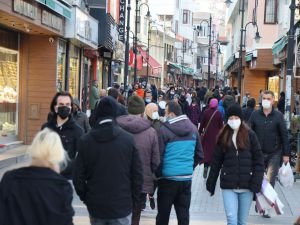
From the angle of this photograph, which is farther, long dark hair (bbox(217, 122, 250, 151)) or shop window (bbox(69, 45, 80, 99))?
shop window (bbox(69, 45, 80, 99))

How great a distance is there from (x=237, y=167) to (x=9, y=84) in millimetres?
11285

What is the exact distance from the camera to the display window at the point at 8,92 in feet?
54.9

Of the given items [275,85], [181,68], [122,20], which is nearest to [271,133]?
[122,20]

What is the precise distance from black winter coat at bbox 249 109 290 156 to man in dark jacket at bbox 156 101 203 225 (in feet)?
8.19

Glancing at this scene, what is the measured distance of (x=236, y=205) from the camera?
7332 millimetres

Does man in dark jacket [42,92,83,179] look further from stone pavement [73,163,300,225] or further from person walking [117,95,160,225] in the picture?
stone pavement [73,163,300,225]

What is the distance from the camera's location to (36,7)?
14.9 meters

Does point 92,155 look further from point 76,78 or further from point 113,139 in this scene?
point 76,78

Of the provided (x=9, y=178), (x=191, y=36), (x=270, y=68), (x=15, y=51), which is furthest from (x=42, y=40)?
(x=191, y=36)

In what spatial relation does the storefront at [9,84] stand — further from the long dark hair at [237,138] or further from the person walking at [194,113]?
the long dark hair at [237,138]

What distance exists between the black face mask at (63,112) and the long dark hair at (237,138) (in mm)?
1707

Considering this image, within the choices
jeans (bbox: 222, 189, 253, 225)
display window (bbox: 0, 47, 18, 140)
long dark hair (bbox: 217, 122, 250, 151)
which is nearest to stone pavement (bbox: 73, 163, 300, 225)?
jeans (bbox: 222, 189, 253, 225)

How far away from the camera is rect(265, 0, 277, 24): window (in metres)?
38.2

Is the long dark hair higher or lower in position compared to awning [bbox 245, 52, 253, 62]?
lower
